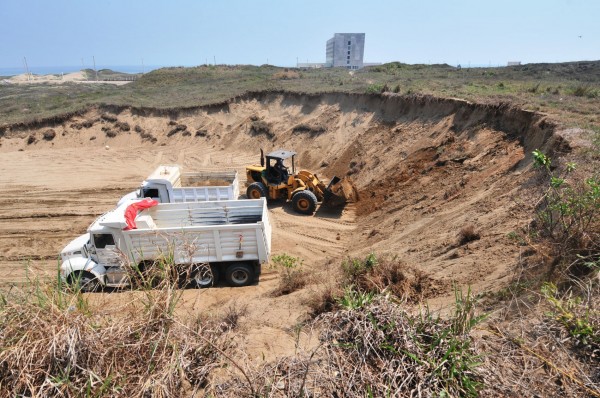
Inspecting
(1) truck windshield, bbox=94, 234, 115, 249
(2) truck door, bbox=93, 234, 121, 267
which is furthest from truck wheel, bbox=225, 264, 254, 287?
(1) truck windshield, bbox=94, 234, 115, 249

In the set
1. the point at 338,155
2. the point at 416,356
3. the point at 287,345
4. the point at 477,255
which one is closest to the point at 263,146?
the point at 338,155

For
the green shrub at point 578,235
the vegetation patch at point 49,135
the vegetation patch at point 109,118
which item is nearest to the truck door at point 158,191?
the green shrub at point 578,235

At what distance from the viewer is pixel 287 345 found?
474 centimetres

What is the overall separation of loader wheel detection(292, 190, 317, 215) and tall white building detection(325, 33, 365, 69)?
9909cm

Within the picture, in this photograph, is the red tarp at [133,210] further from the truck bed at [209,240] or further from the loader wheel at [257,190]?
the loader wheel at [257,190]

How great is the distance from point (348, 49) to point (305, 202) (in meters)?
104

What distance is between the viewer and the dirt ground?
6.92 metres

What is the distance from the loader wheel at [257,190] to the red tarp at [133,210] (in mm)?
4827

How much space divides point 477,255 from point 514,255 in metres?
0.67

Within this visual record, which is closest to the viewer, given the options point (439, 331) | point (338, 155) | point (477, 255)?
point (439, 331)

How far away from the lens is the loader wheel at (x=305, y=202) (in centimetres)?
1340

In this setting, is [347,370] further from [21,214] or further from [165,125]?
[165,125]

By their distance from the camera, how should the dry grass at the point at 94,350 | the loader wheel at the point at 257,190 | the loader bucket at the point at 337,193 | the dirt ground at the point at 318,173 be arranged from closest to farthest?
1. the dry grass at the point at 94,350
2. the dirt ground at the point at 318,173
3. the loader bucket at the point at 337,193
4. the loader wheel at the point at 257,190

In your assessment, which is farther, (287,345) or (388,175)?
(388,175)
